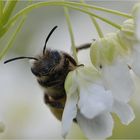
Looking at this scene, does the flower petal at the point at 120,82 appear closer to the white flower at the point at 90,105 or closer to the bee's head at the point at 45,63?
the white flower at the point at 90,105

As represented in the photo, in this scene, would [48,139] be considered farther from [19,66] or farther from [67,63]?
[67,63]

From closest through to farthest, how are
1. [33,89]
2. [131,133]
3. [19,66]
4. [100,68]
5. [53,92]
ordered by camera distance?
[100,68] < [53,92] < [131,133] < [33,89] < [19,66]

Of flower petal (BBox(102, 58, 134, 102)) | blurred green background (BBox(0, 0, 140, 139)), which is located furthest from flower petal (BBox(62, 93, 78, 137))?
blurred green background (BBox(0, 0, 140, 139))

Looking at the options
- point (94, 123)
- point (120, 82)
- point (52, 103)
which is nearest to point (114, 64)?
point (120, 82)

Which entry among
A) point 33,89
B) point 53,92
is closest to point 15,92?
point 33,89

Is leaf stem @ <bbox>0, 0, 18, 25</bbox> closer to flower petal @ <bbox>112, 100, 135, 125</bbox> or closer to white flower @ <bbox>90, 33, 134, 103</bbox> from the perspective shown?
white flower @ <bbox>90, 33, 134, 103</bbox>

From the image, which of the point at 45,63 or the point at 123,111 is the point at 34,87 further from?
the point at 123,111
